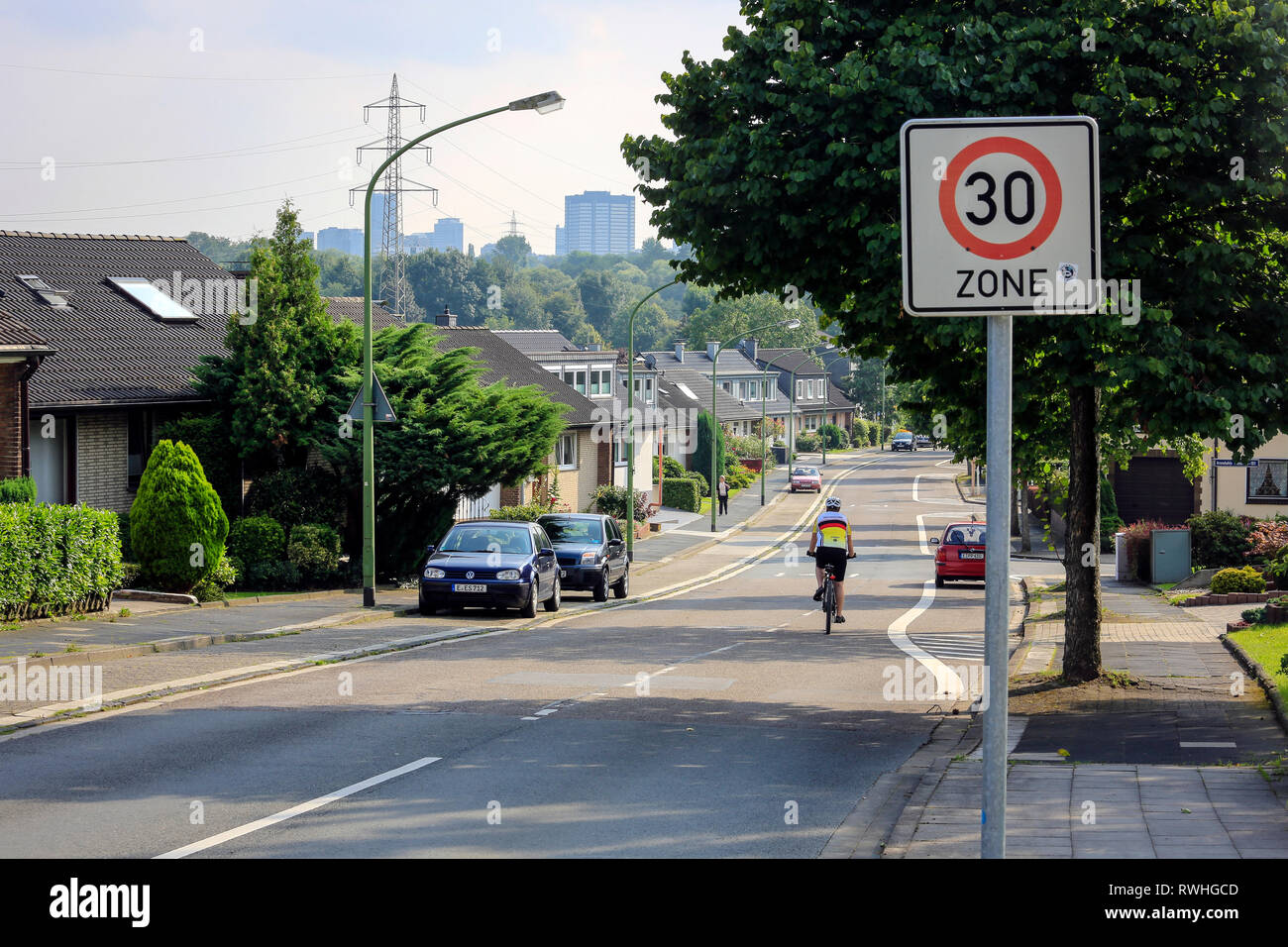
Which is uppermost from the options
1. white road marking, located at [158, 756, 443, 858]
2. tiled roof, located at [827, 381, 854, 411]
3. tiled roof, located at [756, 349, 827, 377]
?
tiled roof, located at [756, 349, 827, 377]

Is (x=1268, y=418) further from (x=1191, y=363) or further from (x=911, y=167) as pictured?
(x=911, y=167)

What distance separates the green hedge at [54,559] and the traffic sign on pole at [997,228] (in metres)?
15.8

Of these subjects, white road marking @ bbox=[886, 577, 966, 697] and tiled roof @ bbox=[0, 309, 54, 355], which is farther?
tiled roof @ bbox=[0, 309, 54, 355]

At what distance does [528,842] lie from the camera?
304 inches

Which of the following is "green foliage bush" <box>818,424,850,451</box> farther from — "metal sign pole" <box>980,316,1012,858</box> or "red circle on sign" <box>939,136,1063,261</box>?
"metal sign pole" <box>980,316,1012,858</box>

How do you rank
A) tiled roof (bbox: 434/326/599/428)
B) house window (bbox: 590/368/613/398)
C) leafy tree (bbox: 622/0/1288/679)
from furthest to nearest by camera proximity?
house window (bbox: 590/368/613/398)
tiled roof (bbox: 434/326/599/428)
leafy tree (bbox: 622/0/1288/679)

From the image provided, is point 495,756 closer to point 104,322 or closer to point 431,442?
point 431,442

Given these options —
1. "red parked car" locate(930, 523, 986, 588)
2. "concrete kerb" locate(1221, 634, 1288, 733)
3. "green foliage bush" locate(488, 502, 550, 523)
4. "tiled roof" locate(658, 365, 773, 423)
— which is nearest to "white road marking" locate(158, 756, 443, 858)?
"concrete kerb" locate(1221, 634, 1288, 733)

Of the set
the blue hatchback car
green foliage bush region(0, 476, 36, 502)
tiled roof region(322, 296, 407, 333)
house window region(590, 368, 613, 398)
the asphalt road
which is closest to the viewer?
the asphalt road

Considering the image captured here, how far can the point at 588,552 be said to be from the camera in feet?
94.0

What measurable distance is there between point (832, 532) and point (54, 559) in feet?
37.4

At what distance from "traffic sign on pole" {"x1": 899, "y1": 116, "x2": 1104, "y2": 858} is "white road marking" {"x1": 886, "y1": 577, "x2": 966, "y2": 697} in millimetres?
11598

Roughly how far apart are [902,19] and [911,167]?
8.90 metres

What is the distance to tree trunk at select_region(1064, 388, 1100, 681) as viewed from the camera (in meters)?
14.0
